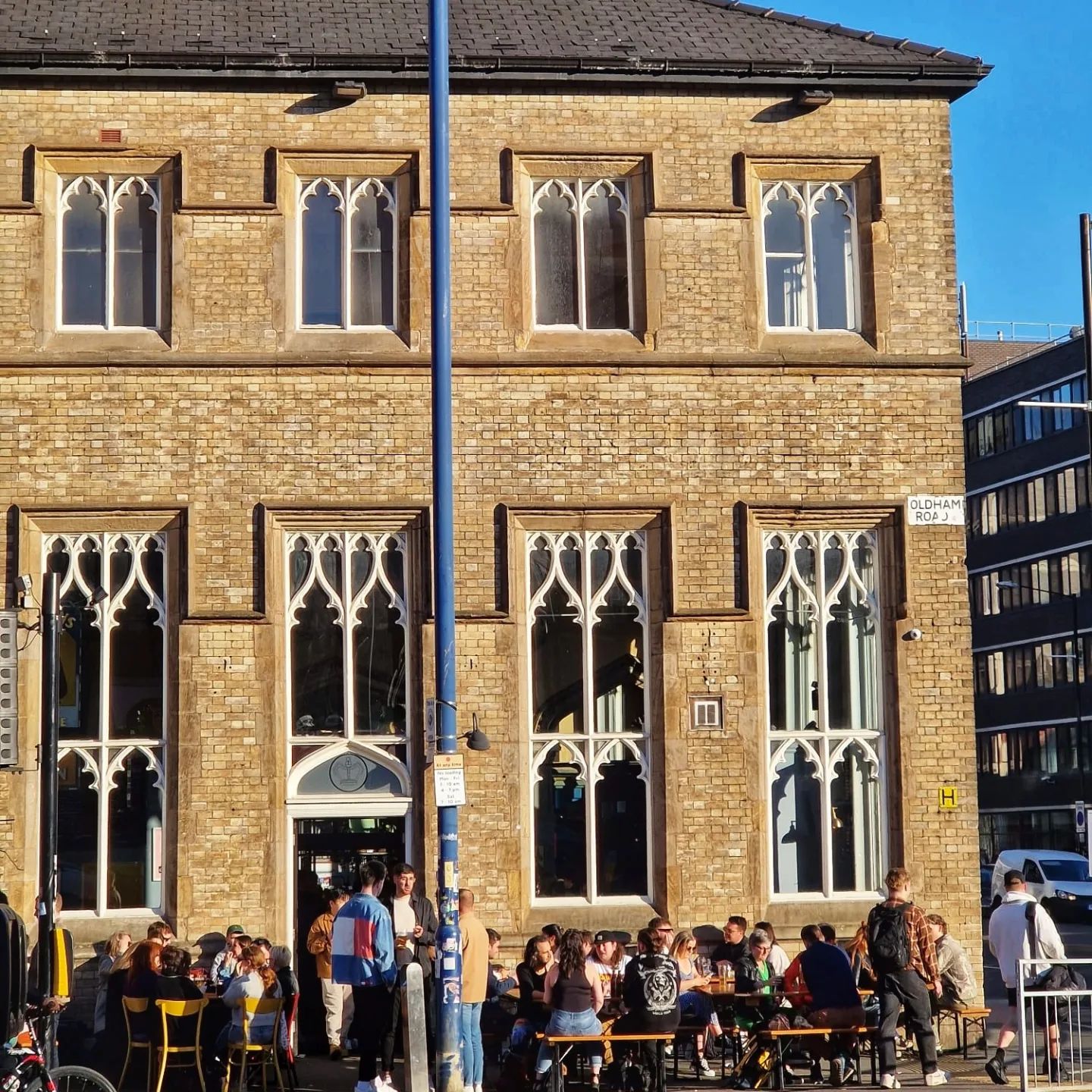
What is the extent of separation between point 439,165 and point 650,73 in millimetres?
4703

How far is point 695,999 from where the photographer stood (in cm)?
1620

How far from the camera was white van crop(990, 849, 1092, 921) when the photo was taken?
41.1m

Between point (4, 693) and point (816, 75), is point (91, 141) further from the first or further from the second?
point (816, 75)

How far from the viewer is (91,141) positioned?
18484mm

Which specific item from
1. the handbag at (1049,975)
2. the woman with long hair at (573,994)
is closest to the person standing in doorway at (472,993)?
the woman with long hair at (573,994)

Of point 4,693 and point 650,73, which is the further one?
point 650,73

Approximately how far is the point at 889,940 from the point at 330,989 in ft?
17.9

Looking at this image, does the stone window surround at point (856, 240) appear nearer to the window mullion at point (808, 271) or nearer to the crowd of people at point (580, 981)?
the window mullion at point (808, 271)

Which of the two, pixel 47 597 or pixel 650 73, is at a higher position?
pixel 650 73

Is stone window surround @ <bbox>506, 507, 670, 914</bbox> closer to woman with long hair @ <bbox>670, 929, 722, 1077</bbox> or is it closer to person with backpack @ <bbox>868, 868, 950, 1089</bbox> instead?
woman with long hair @ <bbox>670, 929, 722, 1077</bbox>

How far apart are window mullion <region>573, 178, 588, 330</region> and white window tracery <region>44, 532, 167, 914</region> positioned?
4805 mm

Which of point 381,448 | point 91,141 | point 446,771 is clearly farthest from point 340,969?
point 91,141

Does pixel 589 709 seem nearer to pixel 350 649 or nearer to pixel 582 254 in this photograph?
pixel 350 649

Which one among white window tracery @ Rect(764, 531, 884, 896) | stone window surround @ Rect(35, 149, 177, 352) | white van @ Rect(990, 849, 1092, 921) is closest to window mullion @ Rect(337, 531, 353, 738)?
stone window surround @ Rect(35, 149, 177, 352)
